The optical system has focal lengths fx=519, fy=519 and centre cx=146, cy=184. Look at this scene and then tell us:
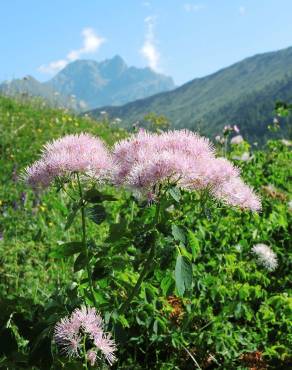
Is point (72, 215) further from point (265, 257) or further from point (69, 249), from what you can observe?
point (265, 257)

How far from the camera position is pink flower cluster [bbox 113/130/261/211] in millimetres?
2488

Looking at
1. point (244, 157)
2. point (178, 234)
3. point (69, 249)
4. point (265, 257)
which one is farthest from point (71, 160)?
point (244, 157)

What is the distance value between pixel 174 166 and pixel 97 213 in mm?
487

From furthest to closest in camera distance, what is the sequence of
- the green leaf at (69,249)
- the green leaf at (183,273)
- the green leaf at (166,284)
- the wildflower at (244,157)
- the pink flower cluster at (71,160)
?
the wildflower at (244,157), the green leaf at (166,284), the green leaf at (69,249), the pink flower cluster at (71,160), the green leaf at (183,273)

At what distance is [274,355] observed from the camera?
4031 mm

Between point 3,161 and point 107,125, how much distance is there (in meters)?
9.20

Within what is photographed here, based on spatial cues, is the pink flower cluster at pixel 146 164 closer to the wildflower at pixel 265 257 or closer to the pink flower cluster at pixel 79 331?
the pink flower cluster at pixel 79 331

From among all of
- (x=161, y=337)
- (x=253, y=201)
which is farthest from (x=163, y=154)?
(x=161, y=337)

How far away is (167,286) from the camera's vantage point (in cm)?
288

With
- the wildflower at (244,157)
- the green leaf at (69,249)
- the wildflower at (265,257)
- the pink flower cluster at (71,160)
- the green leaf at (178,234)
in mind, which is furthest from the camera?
the wildflower at (244,157)

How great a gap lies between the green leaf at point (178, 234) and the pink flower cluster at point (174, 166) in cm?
22

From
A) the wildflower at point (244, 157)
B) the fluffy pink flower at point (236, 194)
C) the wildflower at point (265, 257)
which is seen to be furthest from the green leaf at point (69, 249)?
the wildflower at point (244, 157)

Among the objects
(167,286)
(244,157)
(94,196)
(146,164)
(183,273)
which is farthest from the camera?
(244,157)

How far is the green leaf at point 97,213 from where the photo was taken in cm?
263
